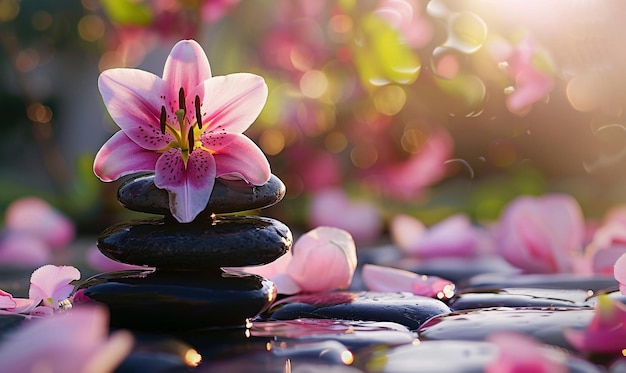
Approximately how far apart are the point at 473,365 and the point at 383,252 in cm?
138

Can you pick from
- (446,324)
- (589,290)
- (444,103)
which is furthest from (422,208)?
(446,324)

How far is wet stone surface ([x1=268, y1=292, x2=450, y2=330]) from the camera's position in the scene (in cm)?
105

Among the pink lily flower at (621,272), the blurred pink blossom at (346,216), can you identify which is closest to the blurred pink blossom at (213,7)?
the blurred pink blossom at (346,216)

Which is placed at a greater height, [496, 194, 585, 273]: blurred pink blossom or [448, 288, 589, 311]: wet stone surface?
[496, 194, 585, 273]: blurred pink blossom

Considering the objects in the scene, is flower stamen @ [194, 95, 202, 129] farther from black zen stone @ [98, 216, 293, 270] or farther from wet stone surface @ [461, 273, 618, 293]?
wet stone surface @ [461, 273, 618, 293]

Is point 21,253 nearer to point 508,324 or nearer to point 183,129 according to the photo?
point 183,129

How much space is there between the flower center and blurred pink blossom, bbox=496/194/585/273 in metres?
0.70

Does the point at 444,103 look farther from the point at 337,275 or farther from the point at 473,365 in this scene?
the point at 473,365

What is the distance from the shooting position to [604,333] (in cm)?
86

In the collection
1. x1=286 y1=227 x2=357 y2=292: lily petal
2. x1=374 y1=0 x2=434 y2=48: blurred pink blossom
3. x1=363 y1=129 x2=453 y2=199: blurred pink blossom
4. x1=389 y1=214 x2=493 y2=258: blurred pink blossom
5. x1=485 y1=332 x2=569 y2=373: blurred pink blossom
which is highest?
x1=374 y1=0 x2=434 y2=48: blurred pink blossom

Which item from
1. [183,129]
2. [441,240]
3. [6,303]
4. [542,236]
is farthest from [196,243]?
[441,240]

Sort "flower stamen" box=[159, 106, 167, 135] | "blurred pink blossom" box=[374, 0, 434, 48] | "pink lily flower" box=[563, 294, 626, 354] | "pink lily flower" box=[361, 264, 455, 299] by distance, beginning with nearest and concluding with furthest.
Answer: "pink lily flower" box=[563, 294, 626, 354] < "flower stamen" box=[159, 106, 167, 135] < "pink lily flower" box=[361, 264, 455, 299] < "blurred pink blossom" box=[374, 0, 434, 48]

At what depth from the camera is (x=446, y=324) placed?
0.96 m

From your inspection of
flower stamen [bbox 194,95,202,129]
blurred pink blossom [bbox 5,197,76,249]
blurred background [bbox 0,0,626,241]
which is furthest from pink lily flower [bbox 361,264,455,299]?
blurred pink blossom [bbox 5,197,76,249]
